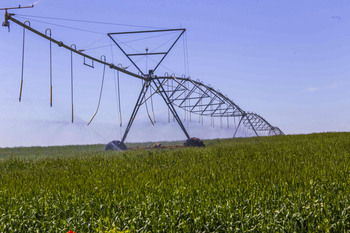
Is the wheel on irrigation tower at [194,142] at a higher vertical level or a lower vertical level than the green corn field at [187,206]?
higher

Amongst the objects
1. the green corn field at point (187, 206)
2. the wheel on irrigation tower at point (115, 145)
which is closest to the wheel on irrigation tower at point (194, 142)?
the wheel on irrigation tower at point (115, 145)

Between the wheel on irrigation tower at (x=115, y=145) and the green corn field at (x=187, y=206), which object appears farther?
the wheel on irrigation tower at (x=115, y=145)

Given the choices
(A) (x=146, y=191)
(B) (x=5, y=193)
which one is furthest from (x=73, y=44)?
(A) (x=146, y=191)

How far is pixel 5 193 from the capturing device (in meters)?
8.34

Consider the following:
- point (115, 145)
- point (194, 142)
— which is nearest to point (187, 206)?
point (194, 142)

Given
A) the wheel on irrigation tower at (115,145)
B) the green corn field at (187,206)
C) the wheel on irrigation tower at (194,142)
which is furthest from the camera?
the wheel on irrigation tower at (194,142)

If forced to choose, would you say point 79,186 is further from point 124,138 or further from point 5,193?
point 124,138

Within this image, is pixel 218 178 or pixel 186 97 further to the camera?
pixel 186 97

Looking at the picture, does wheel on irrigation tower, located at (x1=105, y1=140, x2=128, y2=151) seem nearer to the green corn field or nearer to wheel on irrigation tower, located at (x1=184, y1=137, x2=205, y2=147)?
wheel on irrigation tower, located at (x1=184, y1=137, x2=205, y2=147)

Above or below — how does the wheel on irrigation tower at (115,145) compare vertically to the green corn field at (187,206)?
above

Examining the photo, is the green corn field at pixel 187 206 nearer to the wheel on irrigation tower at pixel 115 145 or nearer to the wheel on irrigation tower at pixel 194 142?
the wheel on irrigation tower at pixel 115 145

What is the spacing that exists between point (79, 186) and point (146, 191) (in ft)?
6.66

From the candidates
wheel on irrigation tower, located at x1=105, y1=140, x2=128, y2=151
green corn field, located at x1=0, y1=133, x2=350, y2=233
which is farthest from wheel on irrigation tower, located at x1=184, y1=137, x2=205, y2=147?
green corn field, located at x1=0, y1=133, x2=350, y2=233

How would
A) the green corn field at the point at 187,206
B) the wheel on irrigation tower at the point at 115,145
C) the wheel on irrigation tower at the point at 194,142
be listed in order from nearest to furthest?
the green corn field at the point at 187,206 → the wheel on irrigation tower at the point at 115,145 → the wheel on irrigation tower at the point at 194,142
